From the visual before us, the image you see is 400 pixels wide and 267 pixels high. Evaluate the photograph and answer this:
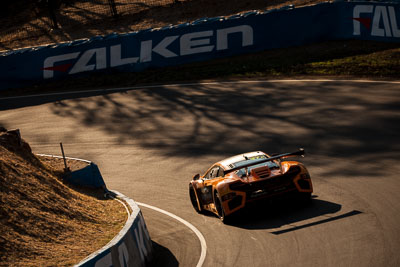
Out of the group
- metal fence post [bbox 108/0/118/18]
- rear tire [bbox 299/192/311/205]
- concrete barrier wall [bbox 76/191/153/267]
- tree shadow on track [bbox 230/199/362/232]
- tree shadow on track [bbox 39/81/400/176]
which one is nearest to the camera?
concrete barrier wall [bbox 76/191/153/267]

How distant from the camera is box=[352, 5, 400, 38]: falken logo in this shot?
25.6 metres


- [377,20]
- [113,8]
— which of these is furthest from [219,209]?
[113,8]

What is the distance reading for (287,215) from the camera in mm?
11539

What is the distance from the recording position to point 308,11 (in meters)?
27.2

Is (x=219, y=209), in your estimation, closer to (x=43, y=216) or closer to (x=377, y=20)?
(x=43, y=216)

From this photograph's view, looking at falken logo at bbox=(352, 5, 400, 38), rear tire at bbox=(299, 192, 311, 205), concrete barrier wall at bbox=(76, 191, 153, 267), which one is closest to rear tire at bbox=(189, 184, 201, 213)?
concrete barrier wall at bbox=(76, 191, 153, 267)

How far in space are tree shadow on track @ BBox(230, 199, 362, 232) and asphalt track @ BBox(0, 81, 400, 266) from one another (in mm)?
40

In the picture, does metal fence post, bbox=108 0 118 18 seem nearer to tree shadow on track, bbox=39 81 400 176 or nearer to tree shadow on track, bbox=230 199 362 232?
tree shadow on track, bbox=39 81 400 176

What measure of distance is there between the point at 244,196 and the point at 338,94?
1139 cm

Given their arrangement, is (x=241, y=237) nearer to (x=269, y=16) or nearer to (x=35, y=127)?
(x=35, y=127)

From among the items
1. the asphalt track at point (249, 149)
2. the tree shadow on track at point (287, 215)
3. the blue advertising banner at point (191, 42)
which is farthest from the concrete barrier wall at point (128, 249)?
the blue advertising banner at point (191, 42)

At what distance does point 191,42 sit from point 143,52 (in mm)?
2541

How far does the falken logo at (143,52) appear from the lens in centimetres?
2814

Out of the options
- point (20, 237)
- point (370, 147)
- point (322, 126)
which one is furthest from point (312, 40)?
point (20, 237)
